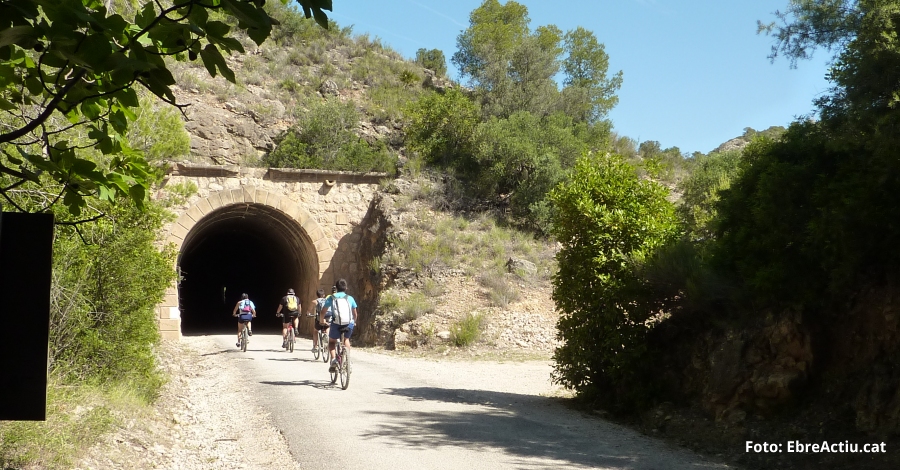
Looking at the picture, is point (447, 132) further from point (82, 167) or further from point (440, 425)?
point (82, 167)

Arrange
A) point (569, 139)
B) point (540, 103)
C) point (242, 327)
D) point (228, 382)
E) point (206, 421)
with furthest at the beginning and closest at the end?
point (540, 103), point (569, 139), point (242, 327), point (228, 382), point (206, 421)

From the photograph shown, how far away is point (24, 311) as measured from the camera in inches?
137

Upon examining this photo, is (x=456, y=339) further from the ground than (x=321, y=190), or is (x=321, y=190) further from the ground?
(x=321, y=190)

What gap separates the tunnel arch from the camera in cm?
2331

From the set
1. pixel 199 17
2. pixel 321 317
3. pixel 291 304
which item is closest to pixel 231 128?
pixel 291 304

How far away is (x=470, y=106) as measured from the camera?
94.2 feet

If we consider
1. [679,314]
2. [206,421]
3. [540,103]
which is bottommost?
[206,421]

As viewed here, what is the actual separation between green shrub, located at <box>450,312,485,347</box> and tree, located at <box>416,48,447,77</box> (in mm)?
30213

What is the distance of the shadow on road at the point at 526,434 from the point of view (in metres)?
7.25

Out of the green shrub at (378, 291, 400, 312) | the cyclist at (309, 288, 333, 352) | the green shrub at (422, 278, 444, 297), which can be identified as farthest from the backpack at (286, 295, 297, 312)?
the green shrub at (422, 278, 444, 297)

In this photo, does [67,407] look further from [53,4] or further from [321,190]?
[321,190]

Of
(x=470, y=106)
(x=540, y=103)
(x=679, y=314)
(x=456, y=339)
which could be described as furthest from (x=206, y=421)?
(x=540, y=103)

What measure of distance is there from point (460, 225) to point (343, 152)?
7405 millimetres

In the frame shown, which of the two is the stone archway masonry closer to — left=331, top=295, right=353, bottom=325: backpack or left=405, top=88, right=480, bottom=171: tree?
left=405, top=88, right=480, bottom=171: tree
